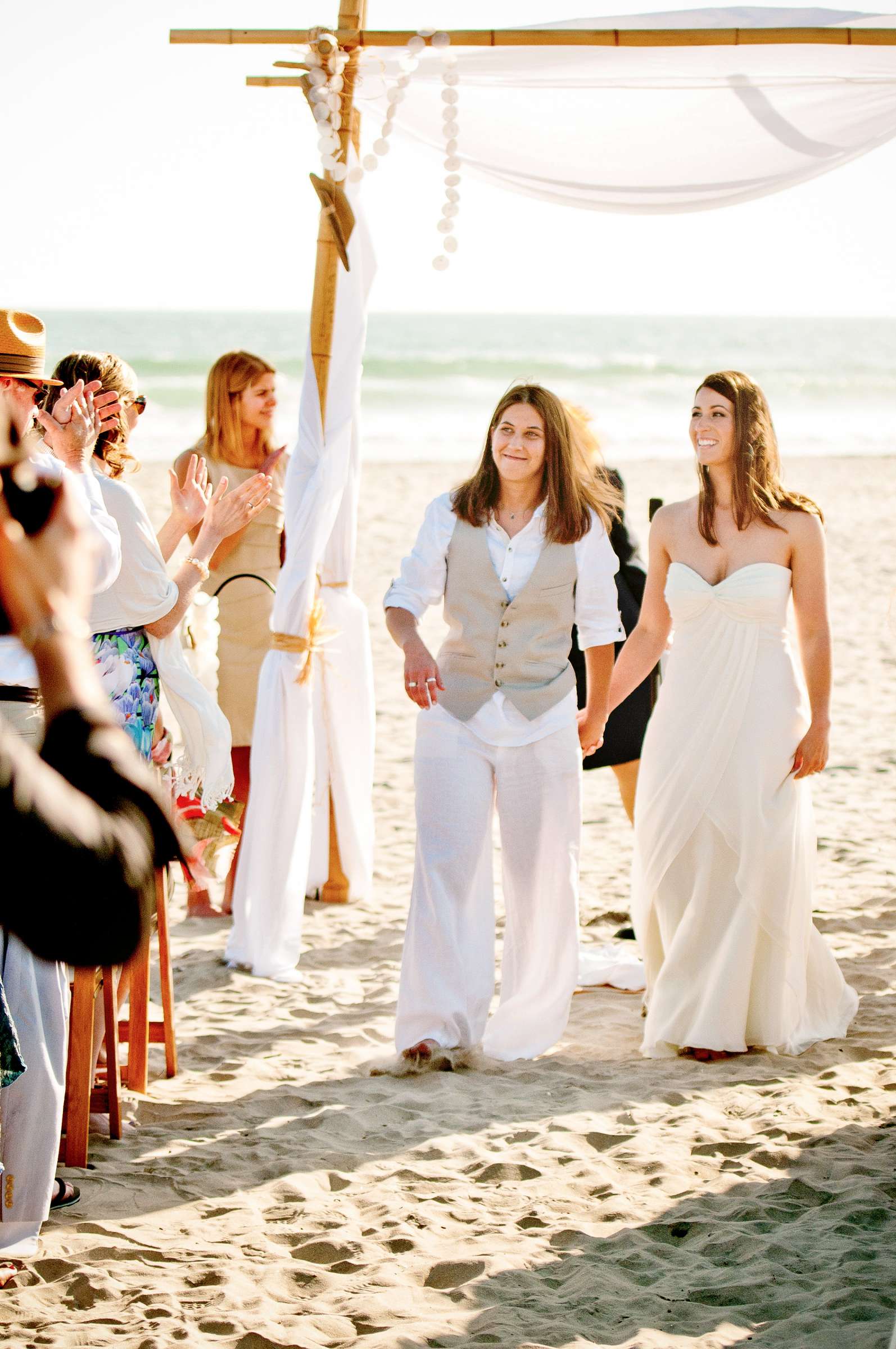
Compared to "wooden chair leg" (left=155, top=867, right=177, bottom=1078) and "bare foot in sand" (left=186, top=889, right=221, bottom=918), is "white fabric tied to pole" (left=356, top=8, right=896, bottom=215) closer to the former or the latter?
"wooden chair leg" (left=155, top=867, right=177, bottom=1078)

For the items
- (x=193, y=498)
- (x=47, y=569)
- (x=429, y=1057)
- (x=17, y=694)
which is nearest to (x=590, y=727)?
(x=429, y=1057)

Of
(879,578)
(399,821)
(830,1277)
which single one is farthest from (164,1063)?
(879,578)

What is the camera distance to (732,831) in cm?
438

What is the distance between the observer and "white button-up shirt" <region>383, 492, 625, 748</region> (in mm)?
4258

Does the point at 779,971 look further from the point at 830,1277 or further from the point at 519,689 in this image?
the point at 830,1277

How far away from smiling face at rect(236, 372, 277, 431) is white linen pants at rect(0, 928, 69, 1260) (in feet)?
10.4

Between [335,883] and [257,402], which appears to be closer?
[257,402]

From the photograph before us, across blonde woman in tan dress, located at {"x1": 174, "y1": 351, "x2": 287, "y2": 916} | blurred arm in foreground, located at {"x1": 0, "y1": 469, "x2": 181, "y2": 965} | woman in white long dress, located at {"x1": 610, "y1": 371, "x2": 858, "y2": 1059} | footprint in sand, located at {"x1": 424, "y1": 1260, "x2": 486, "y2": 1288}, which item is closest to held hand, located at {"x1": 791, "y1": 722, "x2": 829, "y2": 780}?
woman in white long dress, located at {"x1": 610, "y1": 371, "x2": 858, "y2": 1059}

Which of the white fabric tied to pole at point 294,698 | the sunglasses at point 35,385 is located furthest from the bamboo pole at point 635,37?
the sunglasses at point 35,385

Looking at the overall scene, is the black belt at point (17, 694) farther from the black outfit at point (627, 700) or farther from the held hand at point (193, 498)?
the black outfit at point (627, 700)

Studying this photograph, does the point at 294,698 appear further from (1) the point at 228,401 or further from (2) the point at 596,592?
(2) the point at 596,592

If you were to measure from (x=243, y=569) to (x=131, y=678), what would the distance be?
86.9 inches

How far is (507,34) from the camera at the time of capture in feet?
15.5

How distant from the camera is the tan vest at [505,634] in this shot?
421 centimetres
